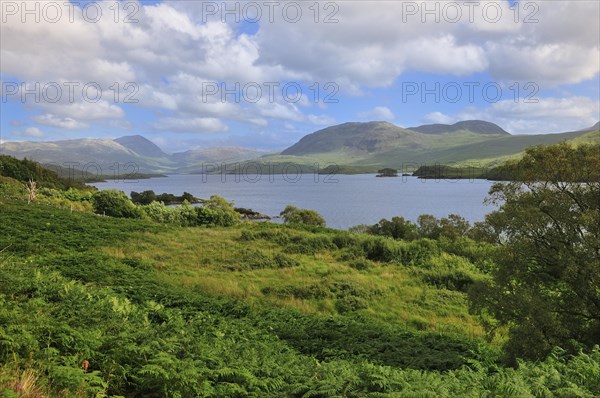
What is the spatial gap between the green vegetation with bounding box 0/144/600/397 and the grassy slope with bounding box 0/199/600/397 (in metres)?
0.06

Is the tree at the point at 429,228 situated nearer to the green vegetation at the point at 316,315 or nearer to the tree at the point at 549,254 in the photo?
the green vegetation at the point at 316,315

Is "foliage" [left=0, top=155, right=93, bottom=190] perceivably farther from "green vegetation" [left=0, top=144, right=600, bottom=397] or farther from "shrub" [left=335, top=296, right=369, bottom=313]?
"shrub" [left=335, top=296, right=369, bottom=313]

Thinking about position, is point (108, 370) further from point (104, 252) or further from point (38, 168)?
point (38, 168)

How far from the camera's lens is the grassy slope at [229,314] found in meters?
6.62

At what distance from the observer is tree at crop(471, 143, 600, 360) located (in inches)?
460

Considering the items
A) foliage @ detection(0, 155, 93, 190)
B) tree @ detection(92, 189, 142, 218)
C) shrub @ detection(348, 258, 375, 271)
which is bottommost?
shrub @ detection(348, 258, 375, 271)

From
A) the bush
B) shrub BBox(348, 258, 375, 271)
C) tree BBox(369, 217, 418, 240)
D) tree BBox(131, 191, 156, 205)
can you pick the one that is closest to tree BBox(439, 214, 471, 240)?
tree BBox(369, 217, 418, 240)

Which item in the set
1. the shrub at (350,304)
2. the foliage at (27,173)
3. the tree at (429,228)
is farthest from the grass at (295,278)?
the foliage at (27,173)

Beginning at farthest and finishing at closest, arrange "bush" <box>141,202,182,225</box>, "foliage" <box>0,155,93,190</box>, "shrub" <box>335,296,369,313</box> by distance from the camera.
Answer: "foliage" <box>0,155,93,190</box> → "bush" <box>141,202,182,225</box> → "shrub" <box>335,296,369,313</box>

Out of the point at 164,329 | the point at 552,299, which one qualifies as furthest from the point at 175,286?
the point at 552,299

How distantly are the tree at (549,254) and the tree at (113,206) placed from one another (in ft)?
152

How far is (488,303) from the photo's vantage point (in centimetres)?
1301

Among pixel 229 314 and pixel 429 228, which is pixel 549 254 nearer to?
pixel 229 314

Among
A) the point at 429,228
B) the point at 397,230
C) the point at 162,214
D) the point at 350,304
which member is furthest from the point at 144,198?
the point at 350,304
